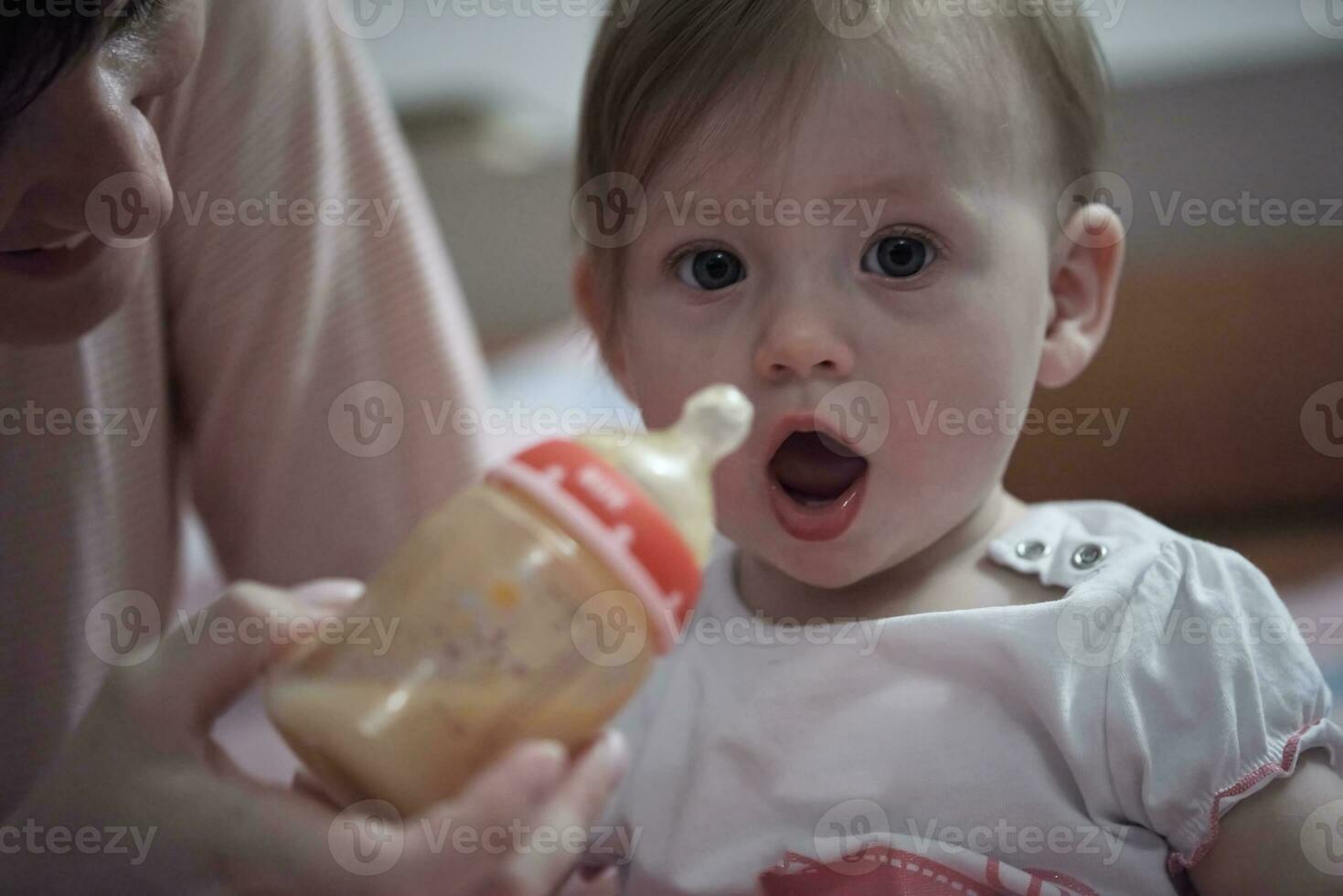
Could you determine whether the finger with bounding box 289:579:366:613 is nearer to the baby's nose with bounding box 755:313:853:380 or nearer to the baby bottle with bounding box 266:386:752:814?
the baby bottle with bounding box 266:386:752:814

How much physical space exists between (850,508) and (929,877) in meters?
0.24

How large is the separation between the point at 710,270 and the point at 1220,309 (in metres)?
1.43

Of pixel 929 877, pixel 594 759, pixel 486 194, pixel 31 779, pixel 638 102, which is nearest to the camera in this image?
pixel 594 759

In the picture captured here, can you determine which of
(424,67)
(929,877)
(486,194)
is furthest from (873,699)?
(424,67)

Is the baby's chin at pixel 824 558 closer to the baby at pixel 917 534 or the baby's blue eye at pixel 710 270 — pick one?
the baby at pixel 917 534

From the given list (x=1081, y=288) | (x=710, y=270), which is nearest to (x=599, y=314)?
(x=710, y=270)

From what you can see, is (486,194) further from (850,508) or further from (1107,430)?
(850,508)

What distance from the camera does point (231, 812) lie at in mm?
606

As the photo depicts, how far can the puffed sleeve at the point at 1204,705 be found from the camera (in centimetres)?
69

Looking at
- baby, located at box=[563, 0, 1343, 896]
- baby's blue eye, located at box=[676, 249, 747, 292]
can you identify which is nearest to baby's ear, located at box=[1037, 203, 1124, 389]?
baby, located at box=[563, 0, 1343, 896]

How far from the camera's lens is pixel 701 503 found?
Result: 58cm

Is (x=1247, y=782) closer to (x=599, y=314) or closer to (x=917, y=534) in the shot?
(x=917, y=534)

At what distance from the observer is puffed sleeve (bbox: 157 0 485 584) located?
1119 mm

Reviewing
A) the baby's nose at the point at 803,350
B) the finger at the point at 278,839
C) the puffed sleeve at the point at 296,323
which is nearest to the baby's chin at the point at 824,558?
the baby's nose at the point at 803,350
